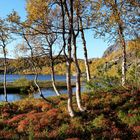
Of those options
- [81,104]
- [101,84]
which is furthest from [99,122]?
[101,84]

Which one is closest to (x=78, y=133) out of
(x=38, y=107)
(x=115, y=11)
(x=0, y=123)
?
(x=0, y=123)

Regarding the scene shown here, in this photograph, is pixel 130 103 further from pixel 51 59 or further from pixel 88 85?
pixel 51 59

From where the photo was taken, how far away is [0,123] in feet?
74.9

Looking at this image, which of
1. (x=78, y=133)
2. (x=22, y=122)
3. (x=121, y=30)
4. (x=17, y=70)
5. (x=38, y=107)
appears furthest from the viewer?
(x=17, y=70)

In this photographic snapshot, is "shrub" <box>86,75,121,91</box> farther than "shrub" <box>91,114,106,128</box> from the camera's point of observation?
Yes

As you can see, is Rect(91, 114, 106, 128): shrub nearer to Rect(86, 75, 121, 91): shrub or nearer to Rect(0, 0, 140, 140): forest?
Rect(0, 0, 140, 140): forest

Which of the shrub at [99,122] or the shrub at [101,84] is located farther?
the shrub at [101,84]

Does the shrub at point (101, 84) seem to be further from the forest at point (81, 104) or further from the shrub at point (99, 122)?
the shrub at point (99, 122)

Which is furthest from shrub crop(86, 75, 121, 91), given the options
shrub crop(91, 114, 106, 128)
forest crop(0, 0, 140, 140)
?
shrub crop(91, 114, 106, 128)

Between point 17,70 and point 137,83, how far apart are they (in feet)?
50.5

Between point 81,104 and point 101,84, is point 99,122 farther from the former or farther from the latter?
point 101,84

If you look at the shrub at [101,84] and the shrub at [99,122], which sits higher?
the shrub at [101,84]

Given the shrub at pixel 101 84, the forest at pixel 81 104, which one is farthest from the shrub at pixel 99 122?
the shrub at pixel 101 84

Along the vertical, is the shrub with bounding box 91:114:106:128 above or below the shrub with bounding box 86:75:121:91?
below
